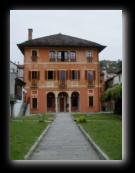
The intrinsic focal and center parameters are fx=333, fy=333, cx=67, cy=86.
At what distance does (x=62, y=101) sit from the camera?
48156 millimetres

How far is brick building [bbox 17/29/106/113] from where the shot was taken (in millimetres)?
45875

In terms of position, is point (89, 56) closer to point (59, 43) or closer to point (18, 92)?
point (59, 43)

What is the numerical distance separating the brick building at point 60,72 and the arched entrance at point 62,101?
1.03m

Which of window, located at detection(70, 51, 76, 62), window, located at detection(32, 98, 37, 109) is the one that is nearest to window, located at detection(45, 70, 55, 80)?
window, located at detection(70, 51, 76, 62)

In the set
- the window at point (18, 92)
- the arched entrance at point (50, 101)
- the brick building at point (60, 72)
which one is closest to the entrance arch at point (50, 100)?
the arched entrance at point (50, 101)

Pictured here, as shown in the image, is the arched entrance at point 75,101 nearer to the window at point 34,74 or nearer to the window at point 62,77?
the window at point 62,77

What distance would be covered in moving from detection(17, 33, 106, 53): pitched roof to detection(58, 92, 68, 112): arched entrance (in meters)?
7.09

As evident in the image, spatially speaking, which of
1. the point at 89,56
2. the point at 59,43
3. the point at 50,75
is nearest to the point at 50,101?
the point at 50,75

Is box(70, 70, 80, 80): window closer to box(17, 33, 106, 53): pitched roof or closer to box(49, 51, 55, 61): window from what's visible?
box(49, 51, 55, 61): window

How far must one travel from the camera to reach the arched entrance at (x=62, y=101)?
4781 centimetres

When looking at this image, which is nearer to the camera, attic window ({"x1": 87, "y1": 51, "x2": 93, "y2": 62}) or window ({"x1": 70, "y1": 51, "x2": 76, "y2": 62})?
window ({"x1": 70, "y1": 51, "x2": 76, "y2": 62})
